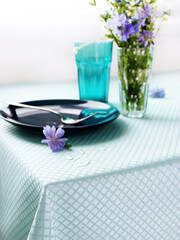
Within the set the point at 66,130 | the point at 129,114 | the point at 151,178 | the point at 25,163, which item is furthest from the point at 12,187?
the point at 129,114

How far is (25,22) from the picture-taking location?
5.42 feet

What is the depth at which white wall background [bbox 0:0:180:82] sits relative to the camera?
1633 mm

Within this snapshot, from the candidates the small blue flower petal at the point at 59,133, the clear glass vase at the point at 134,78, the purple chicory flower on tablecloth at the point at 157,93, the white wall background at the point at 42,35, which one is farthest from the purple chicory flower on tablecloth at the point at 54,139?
the white wall background at the point at 42,35

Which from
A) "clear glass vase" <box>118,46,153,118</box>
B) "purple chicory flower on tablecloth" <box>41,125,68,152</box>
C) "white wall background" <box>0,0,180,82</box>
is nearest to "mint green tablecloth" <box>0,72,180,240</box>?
"purple chicory flower on tablecloth" <box>41,125,68,152</box>

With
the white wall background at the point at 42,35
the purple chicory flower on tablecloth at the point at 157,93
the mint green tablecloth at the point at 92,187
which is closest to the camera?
the mint green tablecloth at the point at 92,187

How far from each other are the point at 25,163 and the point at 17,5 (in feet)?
3.87

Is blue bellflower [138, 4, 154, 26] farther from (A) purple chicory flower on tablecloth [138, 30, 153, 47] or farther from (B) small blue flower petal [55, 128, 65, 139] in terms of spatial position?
(B) small blue flower petal [55, 128, 65, 139]

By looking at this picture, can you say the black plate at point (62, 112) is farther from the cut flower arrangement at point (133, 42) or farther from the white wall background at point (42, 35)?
the white wall background at point (42, 35)

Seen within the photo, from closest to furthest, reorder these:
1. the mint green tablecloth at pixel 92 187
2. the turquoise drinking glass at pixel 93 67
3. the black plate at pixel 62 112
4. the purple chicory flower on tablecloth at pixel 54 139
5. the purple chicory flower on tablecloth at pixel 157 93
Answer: the mint green tablecloth at pixel 92 187, the purple chicory flower on tablecloth at pixel 54 139, the black plate at pixel 62 112, the turquoise drinking glass at pixel 93 67, the purple chicory flower on tablecloth at pixel 157 93

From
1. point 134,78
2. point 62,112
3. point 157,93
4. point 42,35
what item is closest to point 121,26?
point 134,78

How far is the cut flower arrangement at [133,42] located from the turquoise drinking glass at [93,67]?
10cm

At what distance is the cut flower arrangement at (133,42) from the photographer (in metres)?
0.85

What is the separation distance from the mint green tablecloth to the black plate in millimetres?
38

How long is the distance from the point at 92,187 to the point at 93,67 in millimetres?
566
